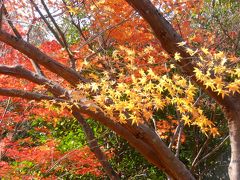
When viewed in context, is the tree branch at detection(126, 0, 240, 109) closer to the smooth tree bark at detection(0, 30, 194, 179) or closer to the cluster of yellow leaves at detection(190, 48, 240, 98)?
the cluster of yellow leaves at detection(190, 48, 240, 98)

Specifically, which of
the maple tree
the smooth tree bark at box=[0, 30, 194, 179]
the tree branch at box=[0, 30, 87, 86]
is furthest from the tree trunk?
the tree branch at box=[0, 30, 87, 86]

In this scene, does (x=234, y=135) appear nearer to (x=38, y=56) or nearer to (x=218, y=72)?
(x=218, y=72)

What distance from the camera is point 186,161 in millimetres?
8695

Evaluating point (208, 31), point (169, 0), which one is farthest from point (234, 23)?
point (169, 0)

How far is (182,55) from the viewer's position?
3.26 metres

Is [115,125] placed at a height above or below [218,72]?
above

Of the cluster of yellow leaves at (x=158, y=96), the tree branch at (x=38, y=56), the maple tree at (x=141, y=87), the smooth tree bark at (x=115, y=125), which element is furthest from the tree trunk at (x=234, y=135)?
the tree branch at (x=38, y=56)

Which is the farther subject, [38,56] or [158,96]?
[38,56]

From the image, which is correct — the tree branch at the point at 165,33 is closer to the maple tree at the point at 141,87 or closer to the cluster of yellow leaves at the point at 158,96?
the maple tree at the point at 141,87

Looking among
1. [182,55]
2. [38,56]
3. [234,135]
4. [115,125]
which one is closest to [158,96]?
[182,55]

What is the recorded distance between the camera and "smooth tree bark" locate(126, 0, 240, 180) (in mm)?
3100

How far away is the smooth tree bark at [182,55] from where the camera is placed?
10.2 ft

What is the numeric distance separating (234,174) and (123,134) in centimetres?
125

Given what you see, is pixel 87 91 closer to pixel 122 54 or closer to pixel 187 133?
pixel 122 54
